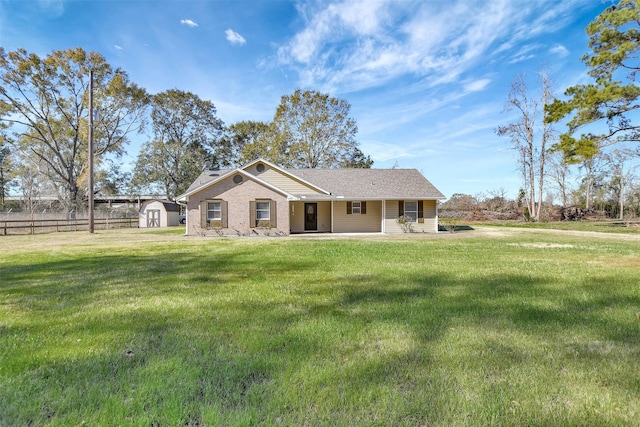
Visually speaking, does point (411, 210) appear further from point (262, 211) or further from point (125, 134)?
point (125, 134)

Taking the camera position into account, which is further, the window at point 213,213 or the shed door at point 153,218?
the shed door at point 153,218

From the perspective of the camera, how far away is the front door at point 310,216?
67.7ft

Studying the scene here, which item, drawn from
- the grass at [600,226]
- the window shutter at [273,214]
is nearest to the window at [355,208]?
the window shutter at [273,214]

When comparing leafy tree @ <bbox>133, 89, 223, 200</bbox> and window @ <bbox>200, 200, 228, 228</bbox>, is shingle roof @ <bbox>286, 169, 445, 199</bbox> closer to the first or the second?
window @ <bbox>200, 200, 228, 228</bbox>

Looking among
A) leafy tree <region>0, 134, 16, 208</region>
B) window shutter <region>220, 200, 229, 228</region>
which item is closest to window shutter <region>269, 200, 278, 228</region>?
window shutter <region>220, 200, 229, 228</region>

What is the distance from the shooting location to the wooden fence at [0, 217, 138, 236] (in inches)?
779

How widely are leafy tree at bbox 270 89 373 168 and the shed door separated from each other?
1267cm

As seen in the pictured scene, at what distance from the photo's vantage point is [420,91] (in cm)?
1889

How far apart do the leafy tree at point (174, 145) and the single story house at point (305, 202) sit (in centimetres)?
1651

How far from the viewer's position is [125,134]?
103 feet

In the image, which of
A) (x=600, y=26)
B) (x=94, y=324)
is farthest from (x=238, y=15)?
(x=600, y=26)

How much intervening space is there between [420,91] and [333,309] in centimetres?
1786

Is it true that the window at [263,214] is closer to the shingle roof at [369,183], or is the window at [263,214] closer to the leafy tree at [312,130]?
the shingle roof at [369,183]

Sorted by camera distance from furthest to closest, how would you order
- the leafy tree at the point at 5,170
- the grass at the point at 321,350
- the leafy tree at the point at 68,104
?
the leafy tree at the point at 5,170
the leafy tree at the point at 68,104
the grass at the point at 321,350
